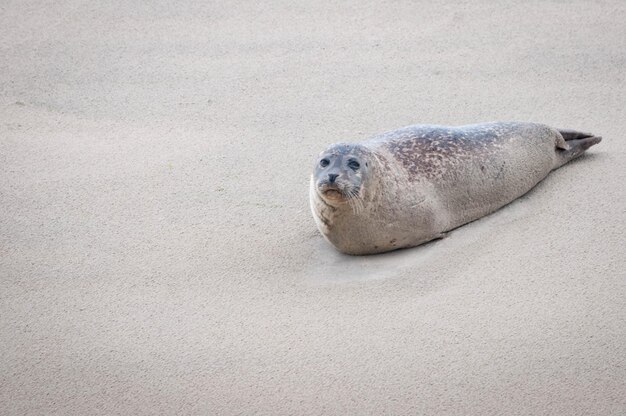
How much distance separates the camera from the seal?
4176mm

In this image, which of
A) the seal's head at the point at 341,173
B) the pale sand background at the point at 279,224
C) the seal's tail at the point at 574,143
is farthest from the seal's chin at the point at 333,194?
the seal's tail at the point at 574,143

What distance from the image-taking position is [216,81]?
6141 millimetres

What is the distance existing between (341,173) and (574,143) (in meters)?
1.78

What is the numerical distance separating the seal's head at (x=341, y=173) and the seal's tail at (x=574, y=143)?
144 cm

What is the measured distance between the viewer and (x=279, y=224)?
4656 mm

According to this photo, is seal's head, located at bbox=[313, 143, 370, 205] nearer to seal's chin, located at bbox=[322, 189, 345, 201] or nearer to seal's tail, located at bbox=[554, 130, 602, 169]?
seal's chin, located at bbox=[322, 189, 345, 201]

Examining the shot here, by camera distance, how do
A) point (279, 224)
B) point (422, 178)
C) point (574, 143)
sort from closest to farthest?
point (422, 178)
point (279, 224)
point (574, 143)

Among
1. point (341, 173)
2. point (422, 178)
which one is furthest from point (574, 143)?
point (341, 173)

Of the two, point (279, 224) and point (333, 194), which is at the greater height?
point (333, 194)

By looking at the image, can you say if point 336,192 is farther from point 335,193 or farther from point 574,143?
point 574,143

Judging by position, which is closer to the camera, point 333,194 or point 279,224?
point 333,194

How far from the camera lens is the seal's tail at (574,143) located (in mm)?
5012

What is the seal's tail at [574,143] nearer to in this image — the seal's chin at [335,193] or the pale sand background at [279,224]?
the pale sand background at [279,224]

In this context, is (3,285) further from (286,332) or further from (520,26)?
(520,26)
